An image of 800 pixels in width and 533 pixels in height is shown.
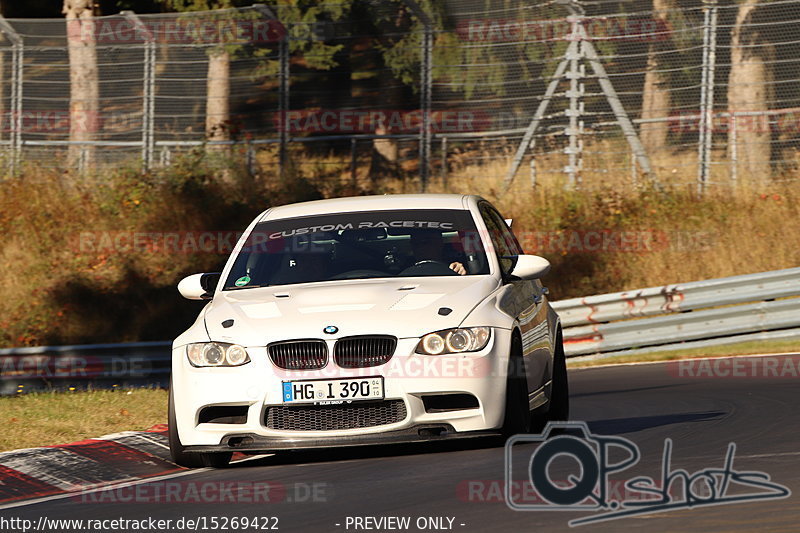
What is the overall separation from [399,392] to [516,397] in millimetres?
725

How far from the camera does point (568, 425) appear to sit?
1019 cm

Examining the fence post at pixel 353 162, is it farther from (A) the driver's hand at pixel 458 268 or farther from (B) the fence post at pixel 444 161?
(A) the driver's hand at pixel 458 268

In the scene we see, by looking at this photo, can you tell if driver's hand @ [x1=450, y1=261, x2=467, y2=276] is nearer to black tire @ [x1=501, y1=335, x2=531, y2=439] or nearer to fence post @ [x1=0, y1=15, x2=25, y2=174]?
black tire @ [x1=501, y1=335, x2=531, y2=439]

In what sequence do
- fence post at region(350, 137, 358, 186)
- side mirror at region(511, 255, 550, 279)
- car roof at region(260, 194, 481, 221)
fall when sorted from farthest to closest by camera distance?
fence post at region(350, 137, 358, 186) → car roof at region(260, 194, 481, 221) → side mirror at region(511, 255, 550, 279)

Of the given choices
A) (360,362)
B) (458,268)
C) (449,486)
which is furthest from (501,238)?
(449,486)

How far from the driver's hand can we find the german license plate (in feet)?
4.70

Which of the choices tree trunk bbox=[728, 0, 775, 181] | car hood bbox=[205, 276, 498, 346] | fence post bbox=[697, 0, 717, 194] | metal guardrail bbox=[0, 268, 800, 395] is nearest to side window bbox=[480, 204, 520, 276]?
car hood bbox=[205, 276, 498, 346]

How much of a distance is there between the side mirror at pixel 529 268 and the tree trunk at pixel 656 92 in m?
14.4

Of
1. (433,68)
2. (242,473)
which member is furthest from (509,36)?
(242,473)

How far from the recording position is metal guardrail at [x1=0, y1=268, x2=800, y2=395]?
57.7 feet

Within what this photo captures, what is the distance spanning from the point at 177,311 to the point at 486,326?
16.0 m

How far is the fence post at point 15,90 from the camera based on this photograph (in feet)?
86.3

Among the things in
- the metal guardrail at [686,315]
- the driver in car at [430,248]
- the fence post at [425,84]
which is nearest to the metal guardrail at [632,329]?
the metal guardrail at [686,315]

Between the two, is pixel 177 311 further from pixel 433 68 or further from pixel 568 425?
pixel 568 425
